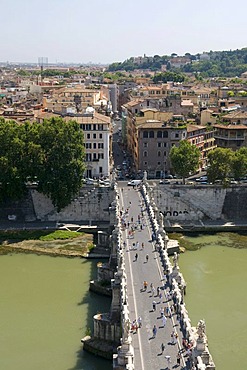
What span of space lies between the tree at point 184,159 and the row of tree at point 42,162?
9437 millimetres

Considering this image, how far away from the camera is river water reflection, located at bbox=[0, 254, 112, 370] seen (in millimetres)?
27000

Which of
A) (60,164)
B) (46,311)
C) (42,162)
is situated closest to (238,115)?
(60,164)

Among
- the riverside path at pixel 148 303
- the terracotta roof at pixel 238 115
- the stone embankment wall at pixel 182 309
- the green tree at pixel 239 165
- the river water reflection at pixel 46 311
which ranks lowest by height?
the river water reflection at pixel 46 311

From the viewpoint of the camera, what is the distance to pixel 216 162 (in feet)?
163

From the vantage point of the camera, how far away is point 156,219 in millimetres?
40344

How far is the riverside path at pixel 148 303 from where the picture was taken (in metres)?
21.5

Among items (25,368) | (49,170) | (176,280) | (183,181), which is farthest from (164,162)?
(25,368)

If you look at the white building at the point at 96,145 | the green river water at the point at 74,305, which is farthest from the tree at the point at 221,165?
the white building at the point at 96,145

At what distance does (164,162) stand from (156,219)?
19.0 meters

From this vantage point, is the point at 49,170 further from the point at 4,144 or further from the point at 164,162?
the point at 164,162

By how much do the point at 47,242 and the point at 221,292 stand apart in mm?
15341

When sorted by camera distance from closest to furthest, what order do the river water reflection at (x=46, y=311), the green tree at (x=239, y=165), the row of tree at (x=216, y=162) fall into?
the river water reflection at (x=46, y=311) < the row of tree at (x=216, y=162) < the green tree at (x=239, y=165)

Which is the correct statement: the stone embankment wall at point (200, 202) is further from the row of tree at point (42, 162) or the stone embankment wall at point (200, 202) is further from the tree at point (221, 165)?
the row of tree at point (42, 162)

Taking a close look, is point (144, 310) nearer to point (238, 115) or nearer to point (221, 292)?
point (221, 292)
